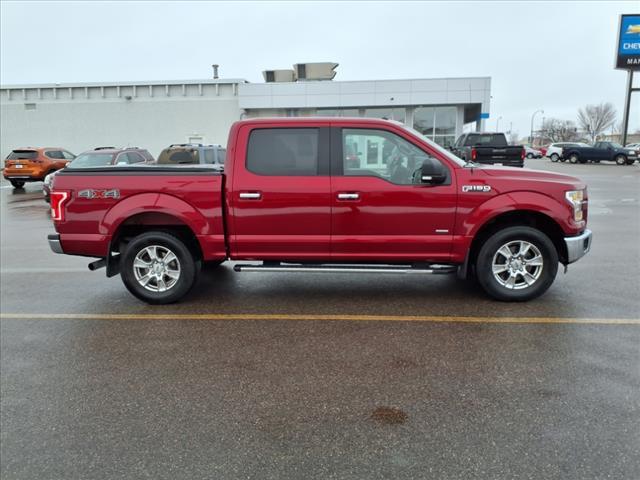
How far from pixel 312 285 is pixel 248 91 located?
2659cm

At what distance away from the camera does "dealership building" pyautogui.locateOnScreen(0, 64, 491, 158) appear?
2881 centimetres

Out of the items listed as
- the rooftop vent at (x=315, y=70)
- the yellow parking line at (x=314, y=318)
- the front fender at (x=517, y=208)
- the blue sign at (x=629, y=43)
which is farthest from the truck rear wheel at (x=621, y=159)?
the yellow parking line at (x=314, y=318)

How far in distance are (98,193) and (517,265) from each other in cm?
466

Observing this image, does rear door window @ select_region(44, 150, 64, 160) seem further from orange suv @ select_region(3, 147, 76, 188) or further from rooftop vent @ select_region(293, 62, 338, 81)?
rooftop vent @ select_region(293, 62, 338, 81)

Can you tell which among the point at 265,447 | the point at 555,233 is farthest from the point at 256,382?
the point at 555,233

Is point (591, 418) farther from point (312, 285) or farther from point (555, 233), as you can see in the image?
point (312, 285)

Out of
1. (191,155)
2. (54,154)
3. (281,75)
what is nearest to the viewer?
(191,155)

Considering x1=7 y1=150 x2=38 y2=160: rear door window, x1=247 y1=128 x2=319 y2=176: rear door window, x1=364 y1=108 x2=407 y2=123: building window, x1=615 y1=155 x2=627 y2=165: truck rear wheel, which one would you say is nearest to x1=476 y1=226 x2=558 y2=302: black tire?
x1=247 y1=128 x2=319 y2=176: rear door window

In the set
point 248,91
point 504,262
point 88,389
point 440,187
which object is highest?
point 248,91

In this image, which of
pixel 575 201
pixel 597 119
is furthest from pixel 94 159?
pixel 597 119

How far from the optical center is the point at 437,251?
17.2ft

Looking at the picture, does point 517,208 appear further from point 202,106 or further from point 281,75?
point 202,106

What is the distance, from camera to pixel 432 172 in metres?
4.90

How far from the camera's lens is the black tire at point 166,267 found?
539cm
